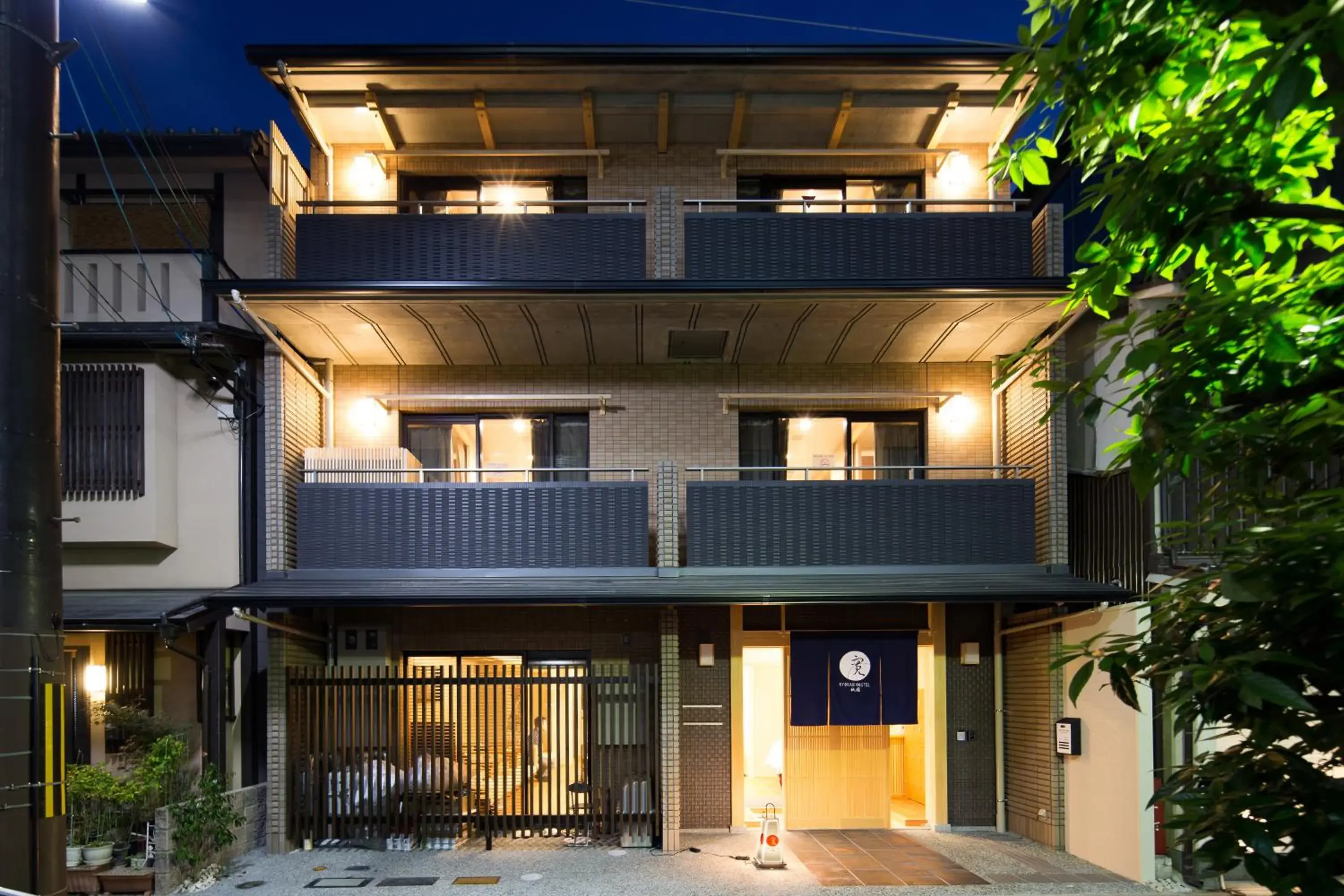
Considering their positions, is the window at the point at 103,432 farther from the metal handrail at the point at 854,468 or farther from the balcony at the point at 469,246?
the metal handrail at the point at 854,468

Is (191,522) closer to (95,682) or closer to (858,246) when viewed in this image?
(95,682)

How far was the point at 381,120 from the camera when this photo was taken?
14.2 m

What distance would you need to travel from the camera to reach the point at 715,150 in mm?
15141

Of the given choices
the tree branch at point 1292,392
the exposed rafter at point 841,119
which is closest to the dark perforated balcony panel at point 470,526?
the exposed rafter at point 841,119

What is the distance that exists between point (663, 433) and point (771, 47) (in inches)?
219

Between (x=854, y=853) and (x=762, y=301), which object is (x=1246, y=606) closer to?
(x=762, y=301)

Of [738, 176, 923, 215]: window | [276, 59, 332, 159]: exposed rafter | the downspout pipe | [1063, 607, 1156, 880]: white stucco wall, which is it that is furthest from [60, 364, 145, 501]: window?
[1063, 607, 1156, 880]: white stucco wall

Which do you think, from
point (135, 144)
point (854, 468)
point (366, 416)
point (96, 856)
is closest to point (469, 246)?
point (366, 416)

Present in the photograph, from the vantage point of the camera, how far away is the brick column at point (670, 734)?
1269 centimetres

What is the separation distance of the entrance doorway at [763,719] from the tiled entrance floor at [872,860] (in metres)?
0.92

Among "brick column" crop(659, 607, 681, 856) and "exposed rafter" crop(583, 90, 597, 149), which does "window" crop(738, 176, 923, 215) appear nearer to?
"exposed rafter" crop(583, 90, 597, 149)

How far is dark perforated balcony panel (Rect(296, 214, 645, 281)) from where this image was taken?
13211 mm

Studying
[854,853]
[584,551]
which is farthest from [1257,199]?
[854,853]

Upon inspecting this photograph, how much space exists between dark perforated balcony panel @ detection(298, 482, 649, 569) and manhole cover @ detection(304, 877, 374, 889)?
3714 mm
